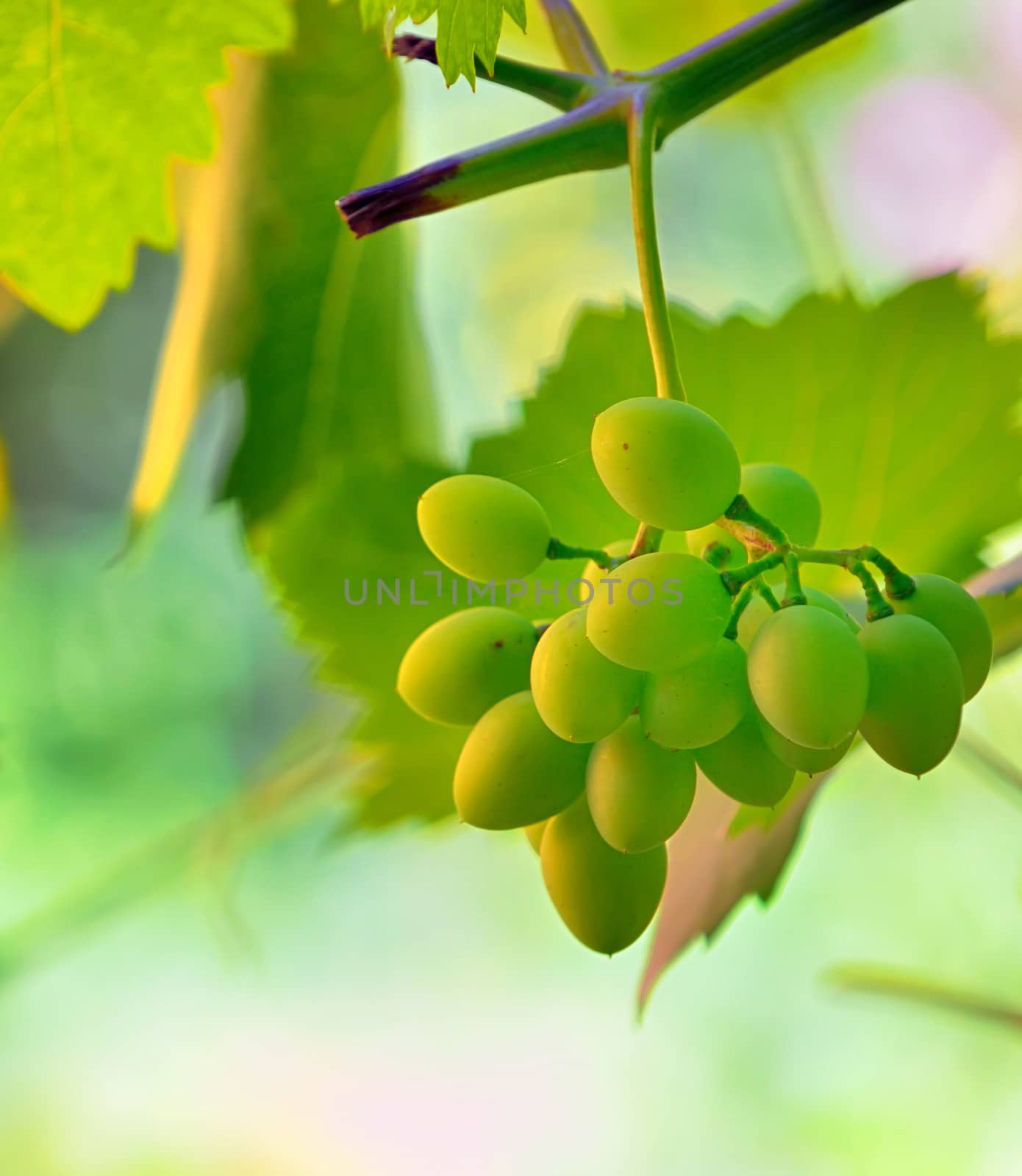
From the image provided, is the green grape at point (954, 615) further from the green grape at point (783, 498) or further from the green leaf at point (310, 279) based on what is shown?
the green leaf at point (310, 279)

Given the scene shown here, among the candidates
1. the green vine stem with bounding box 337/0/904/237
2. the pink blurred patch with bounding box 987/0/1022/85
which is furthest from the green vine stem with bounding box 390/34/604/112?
the pink blurred patch with bounding box 987/0/1022/85

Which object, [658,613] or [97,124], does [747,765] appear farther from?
[97,124]

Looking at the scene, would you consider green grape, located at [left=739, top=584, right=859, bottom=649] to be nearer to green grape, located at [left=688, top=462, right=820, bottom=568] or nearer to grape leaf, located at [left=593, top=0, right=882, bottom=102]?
green grape, located at [left=688, top=462, right=820, bottom=568]

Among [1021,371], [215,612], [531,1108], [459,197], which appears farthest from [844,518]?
[215,612]

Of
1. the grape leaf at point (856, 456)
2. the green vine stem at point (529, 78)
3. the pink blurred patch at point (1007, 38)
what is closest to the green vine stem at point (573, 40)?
the green vine stem at point (529, 78)

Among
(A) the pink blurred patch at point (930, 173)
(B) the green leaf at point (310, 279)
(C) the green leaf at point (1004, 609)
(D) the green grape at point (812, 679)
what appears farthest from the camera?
(A) the pink blurred patch at point (930, 173)
